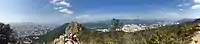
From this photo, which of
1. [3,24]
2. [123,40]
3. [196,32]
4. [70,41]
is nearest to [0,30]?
[3,24]

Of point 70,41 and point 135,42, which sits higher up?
point 70,41

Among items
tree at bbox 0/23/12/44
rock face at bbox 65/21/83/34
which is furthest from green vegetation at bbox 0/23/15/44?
rock face at bbox 65/21/83/34

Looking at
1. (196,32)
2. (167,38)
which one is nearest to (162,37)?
(167,38)

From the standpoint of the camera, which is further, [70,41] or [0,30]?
[0,30]

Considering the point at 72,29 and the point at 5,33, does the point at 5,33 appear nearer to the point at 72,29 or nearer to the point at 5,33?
the point at 5,33

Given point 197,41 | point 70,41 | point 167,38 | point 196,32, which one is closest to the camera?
point 70,41

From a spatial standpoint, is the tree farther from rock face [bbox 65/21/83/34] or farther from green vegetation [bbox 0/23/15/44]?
rock face [bbox 65/21/83/34]

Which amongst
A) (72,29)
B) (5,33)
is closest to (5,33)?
(5,33)

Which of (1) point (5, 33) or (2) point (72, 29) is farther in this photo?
(1) point (5, 33)

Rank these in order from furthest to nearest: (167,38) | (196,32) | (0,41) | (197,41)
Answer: (0,41) → (196,32) → (197,41) → (167,38)

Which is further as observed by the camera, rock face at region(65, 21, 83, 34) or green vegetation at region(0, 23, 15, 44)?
green vegetation at region(0, 23, 15, 44)

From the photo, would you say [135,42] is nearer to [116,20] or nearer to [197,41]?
[197,41]
